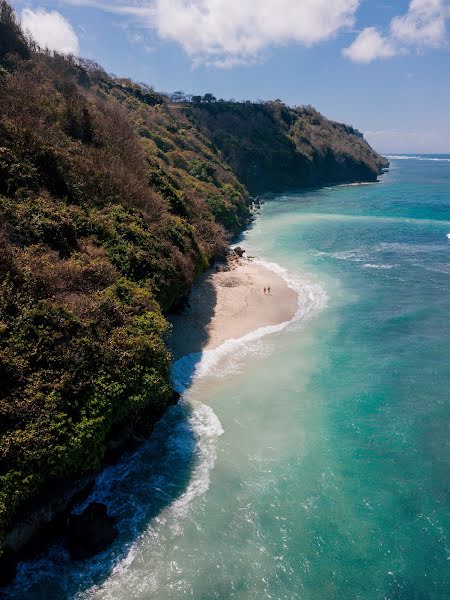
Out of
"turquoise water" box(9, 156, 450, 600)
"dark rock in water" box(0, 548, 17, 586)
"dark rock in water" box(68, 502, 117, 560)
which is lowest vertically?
"turquoise water" box(9, 156, 450, 600)

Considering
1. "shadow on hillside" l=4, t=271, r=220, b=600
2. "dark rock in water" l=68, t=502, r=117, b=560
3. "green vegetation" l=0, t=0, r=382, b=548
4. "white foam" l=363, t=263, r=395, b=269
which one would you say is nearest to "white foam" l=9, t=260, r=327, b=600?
"shadow on hillside" l=4, t=271, r=220, b=600

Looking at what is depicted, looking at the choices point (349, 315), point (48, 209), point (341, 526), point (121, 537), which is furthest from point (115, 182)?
point (341, 526)

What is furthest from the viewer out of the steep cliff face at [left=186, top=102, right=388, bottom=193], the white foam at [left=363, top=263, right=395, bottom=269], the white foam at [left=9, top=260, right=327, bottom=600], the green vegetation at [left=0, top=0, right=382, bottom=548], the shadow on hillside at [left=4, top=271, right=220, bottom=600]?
the steep cliff face at [left=186, top=102, right=388, bottom=193]

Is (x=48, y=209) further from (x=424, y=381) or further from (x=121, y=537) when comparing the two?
(x=424, y=381)

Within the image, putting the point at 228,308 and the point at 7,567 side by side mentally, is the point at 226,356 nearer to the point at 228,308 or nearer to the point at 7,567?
the point at 228,308

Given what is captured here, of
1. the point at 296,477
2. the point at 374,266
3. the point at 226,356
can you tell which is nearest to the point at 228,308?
the point at 226,356

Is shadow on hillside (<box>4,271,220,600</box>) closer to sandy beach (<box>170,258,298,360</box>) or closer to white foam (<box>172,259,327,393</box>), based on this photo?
white foam (<box>172,259,327,393</box>)
